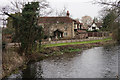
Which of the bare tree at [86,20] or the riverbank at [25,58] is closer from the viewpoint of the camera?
the riverbank at [25,58]

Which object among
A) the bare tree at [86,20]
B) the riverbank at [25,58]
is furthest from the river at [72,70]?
the bare tree at [86,20]

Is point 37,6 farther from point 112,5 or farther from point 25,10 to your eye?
point 112,5

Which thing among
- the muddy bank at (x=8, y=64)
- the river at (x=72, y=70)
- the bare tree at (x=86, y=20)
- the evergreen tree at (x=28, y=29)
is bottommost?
the river at (x=72, y=70)

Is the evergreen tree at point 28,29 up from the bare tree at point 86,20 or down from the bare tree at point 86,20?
down

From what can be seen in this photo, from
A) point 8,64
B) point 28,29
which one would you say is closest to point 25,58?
point 28,29

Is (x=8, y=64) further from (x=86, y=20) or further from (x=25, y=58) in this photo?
(x=86, y=20)

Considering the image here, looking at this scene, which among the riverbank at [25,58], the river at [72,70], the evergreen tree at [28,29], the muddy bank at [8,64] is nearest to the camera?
the river at [72,70]

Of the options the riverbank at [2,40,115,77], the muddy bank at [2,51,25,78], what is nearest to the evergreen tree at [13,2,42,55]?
the riverbank at [2,40,115,77]

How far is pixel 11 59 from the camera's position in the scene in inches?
537

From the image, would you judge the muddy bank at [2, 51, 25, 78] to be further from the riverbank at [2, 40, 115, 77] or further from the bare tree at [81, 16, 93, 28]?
the bare tree at [81, 16, 93, 28]

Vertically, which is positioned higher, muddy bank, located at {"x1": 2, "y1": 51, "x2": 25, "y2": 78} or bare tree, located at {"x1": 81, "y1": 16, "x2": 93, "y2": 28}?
bare tree, located at {"x1": 81, "y1": 16, "x2": 93, "y2": 28}

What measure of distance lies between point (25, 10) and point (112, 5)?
16.2 meters

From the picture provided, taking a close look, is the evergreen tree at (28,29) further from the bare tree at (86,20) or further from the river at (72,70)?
the bare tree at (86,20)

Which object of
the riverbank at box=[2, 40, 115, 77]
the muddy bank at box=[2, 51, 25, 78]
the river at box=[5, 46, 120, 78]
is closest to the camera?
the river at box=[5, 46, 120, 78]
